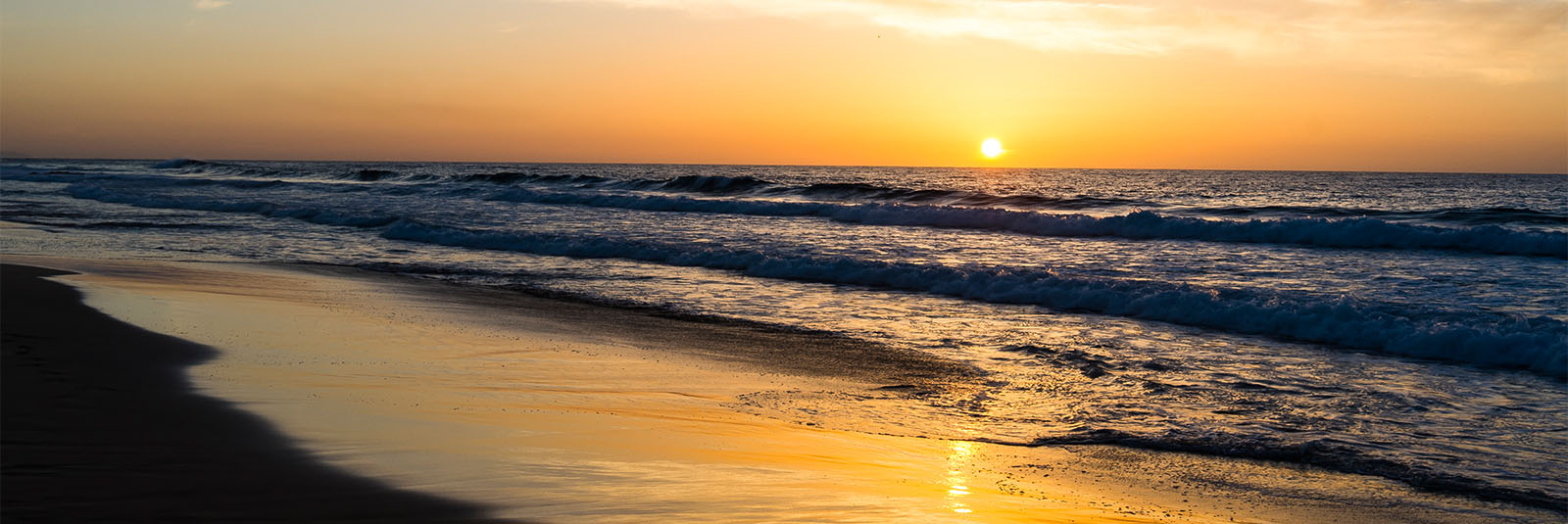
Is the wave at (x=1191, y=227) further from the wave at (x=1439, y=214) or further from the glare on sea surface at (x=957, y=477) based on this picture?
the glare on sea surface at (x=957, y=477)

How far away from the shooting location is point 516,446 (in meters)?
5.53

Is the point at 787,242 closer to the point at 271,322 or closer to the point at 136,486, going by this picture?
the point at 271,322

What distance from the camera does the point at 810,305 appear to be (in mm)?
12945

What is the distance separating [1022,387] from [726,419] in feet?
Result: 8.28

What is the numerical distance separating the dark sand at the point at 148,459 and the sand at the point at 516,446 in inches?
0.6

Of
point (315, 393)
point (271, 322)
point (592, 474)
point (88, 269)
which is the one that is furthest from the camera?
point (88, 269)

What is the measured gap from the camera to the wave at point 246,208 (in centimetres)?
2778

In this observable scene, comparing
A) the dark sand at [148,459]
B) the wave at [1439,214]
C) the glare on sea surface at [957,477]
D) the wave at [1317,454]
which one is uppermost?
the wave at [1439,214]

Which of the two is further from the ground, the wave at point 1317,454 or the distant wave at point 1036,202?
the distant wave at point 1036,202

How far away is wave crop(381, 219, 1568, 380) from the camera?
952 centimetres

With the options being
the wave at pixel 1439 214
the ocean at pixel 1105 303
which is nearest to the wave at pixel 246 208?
the ocean at pixel 1105 303

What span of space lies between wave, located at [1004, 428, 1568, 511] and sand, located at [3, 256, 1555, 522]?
0.18m

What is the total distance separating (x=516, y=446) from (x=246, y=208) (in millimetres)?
32359

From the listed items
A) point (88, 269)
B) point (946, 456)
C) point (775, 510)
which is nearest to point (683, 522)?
point (775, 510)
